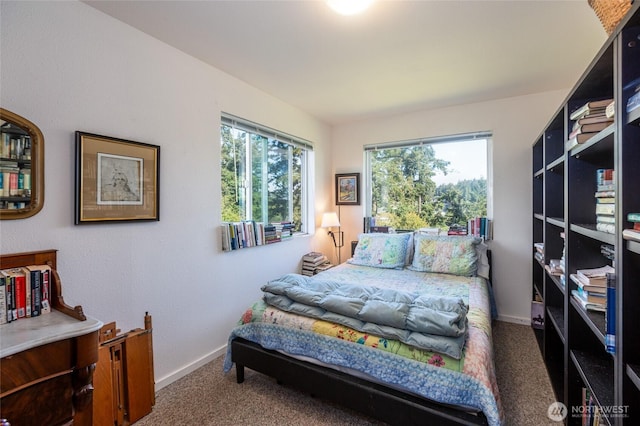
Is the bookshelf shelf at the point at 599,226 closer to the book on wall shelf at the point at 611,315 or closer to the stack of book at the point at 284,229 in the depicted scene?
the book on wall shelf at the point at 611,315

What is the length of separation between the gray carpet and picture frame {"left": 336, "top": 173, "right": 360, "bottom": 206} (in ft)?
7.96

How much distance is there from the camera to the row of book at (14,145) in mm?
1335

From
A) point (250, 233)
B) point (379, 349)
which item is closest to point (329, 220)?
point (250, 233)

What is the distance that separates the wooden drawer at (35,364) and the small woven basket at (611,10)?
2452 mm

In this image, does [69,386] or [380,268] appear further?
[380,268]

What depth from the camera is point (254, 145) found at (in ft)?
9.82

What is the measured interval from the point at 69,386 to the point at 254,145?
2.37 m

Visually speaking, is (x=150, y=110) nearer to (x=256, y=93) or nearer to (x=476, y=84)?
(x=256, y=93)

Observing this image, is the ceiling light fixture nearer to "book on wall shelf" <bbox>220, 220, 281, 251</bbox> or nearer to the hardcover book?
"book on wall shelf" <bbox>220, 220, 281, 251</bbox>

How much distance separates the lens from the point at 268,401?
185 cm

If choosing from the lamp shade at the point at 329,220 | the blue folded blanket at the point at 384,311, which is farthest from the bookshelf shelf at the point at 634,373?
the lamp shade at the point at 329,220

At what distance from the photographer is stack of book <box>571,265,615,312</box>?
1.28 meters

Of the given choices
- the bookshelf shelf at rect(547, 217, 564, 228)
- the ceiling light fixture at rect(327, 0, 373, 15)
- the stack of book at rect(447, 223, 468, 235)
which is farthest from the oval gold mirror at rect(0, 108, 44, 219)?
the stack of book at rect(447, 223, 468, 235)

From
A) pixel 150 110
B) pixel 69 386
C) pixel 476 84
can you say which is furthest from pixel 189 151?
pixel 476 84
